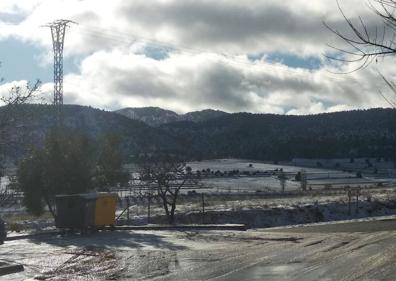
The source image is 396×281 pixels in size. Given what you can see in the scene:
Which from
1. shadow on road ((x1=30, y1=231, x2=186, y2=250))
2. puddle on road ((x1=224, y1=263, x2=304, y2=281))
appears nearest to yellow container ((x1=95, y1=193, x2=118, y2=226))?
shadow on road ((x1=30, y1=231, x2=186, y2=250))

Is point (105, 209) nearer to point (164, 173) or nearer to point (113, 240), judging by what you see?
point (113, 240)

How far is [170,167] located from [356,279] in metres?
29.0

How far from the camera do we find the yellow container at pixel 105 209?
25344mm

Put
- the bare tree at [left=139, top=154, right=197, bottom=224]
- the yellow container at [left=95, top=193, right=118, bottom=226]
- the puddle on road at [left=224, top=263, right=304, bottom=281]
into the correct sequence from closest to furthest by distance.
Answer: the puddle on road at [left=224, top=263, right=304, bottom=281], the yellow container at [left=95, top=193, right=118, bottom=226], the bare tree at [left=139, top=154, right=197, bottom=224]

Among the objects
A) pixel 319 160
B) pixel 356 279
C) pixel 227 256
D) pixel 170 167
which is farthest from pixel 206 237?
pixel 319 160

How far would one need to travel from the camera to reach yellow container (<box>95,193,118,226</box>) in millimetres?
25344

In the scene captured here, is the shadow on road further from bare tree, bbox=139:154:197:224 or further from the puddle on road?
bare tree, bbox=139:154:197:224

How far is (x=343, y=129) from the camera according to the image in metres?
191

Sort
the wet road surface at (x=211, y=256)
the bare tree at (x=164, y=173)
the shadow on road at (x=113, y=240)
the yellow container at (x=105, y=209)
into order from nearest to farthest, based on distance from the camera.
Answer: the wet road surface at (x=211, y=256), the shadow on road at (x=113, y=240), the yellow container at (x=105, y=209), the bare tree at (x=164, y=173)

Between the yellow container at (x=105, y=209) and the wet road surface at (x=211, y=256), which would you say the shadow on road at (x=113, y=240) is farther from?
the yellow container at (x=105, y=209)

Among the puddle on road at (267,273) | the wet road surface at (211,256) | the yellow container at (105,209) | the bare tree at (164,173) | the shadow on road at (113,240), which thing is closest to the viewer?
the puddle on road at (267,273)

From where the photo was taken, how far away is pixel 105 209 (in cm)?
2564

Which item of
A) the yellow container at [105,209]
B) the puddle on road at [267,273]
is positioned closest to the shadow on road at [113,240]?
the yellow container at [105,209]

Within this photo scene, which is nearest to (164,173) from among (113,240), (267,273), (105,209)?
(105,209)
